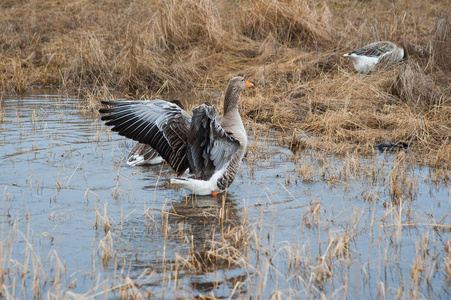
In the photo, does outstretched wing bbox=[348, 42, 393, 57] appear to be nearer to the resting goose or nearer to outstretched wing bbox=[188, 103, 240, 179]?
the resting goose

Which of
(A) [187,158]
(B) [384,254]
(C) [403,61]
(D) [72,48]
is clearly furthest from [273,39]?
(B) [384,254]

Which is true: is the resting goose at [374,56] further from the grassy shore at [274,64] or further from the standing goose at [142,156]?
the standing goose at [142,156]

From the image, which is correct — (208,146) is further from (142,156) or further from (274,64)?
(274,64)

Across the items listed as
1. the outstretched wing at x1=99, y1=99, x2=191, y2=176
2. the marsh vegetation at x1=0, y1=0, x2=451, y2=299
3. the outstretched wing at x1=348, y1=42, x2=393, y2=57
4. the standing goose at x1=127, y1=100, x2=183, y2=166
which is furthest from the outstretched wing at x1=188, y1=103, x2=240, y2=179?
the outstretched wing at x1=348, y1=42, x2=393, y2=57

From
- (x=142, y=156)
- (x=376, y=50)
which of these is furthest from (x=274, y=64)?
(x=142, y=156)

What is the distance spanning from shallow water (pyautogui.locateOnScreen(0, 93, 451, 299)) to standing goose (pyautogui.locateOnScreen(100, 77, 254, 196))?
0.26 meters

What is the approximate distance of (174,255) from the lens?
4352mm

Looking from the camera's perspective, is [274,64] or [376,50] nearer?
[376,50]

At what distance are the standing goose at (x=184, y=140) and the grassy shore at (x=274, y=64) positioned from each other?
228 centimetres

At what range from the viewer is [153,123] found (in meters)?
5.87

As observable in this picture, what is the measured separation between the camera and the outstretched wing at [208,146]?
5.38 m

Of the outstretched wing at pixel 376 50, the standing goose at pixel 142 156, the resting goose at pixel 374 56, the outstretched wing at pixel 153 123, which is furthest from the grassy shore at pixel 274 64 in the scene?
the outstretched wing at pixel 153 123

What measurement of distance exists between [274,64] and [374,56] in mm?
2437

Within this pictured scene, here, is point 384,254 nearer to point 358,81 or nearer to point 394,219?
point 394,219
